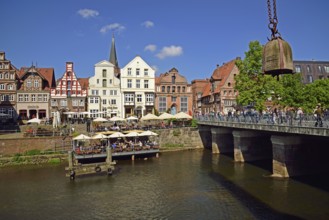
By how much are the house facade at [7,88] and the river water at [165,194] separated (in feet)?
91.8

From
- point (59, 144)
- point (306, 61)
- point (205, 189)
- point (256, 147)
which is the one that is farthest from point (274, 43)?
point (306, 61)

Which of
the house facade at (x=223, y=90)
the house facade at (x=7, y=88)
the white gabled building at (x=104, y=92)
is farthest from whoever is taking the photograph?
the house facade at (x=223, y=90)

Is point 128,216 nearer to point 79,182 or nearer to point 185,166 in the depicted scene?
point 79,182

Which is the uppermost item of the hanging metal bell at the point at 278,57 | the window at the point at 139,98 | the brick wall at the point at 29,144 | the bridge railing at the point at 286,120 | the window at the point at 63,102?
the window at the point at 139,98

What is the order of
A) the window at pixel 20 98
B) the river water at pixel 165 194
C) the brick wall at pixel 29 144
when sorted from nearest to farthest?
1. the river water at pixel 165 194
2. the brick wall at pixel 29 144
3. the window at pixel 20 98

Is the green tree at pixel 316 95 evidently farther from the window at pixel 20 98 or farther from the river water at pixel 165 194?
the window at pixel 20 98

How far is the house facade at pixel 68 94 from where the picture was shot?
59.7 metres

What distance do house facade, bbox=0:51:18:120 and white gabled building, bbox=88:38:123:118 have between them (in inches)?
552

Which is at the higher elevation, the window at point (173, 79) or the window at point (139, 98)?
the window at point (173, 79)

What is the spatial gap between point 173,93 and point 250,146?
34045 mm

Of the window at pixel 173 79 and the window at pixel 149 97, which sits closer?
the window at pixel 149 97

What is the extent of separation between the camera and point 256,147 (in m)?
36.5

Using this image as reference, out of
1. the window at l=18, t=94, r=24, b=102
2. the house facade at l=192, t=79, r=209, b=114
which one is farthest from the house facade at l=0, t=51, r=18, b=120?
the house facade at l=192, t=79, r=209, b=114

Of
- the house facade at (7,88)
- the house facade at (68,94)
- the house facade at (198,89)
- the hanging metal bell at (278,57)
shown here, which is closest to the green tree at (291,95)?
the hanging metal bell at (278,57)
